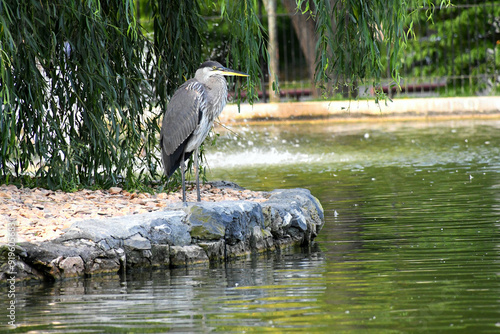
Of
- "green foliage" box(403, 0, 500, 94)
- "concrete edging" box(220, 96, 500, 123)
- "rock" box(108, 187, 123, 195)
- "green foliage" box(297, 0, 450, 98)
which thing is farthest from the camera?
"green foliage" box(403, 0, 500, 94)

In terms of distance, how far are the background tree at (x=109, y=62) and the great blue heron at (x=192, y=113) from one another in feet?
1.84

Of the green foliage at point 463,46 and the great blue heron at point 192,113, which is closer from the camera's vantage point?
the great blue heron at point 192,113

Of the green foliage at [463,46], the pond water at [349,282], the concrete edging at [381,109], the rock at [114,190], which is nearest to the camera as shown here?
the pond water at [349,282]

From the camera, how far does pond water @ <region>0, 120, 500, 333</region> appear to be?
184 inches

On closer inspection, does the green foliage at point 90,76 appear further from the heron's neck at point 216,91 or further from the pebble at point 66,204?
the heron's neck at point 216,91

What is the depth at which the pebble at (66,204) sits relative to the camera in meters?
6.71

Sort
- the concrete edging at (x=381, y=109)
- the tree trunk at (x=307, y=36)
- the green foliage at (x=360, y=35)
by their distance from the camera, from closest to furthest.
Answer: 1. the green foliage at (x=360, y=35)
2. the concrete edging at (x=381, y=109)
3. the tree trunk at (x=307, y=36)

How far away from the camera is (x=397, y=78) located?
765 centimetres

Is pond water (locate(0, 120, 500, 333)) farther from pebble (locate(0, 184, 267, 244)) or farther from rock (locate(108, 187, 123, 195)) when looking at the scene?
rock (locate(108, 187, 123, 195))

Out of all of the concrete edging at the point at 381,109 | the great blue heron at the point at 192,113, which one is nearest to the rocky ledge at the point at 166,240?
the great blue heron at the point at 192,113

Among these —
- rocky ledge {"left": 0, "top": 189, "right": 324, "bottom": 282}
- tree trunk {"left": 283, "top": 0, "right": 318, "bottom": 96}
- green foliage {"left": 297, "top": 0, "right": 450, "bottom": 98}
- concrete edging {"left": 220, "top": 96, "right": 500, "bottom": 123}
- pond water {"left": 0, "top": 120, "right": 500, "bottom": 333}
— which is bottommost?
pond water {"left": 0, "top": 120, "right": 500, "bottom": 333}

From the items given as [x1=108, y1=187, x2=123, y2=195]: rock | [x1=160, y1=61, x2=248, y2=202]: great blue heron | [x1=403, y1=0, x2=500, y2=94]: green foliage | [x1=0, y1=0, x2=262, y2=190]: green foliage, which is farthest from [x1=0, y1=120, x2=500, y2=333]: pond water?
[x1=403, y1=0, x2=500, y2=94]: green foliage

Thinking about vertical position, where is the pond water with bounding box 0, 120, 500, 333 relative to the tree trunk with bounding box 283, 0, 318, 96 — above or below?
below

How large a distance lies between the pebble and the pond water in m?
0.75
